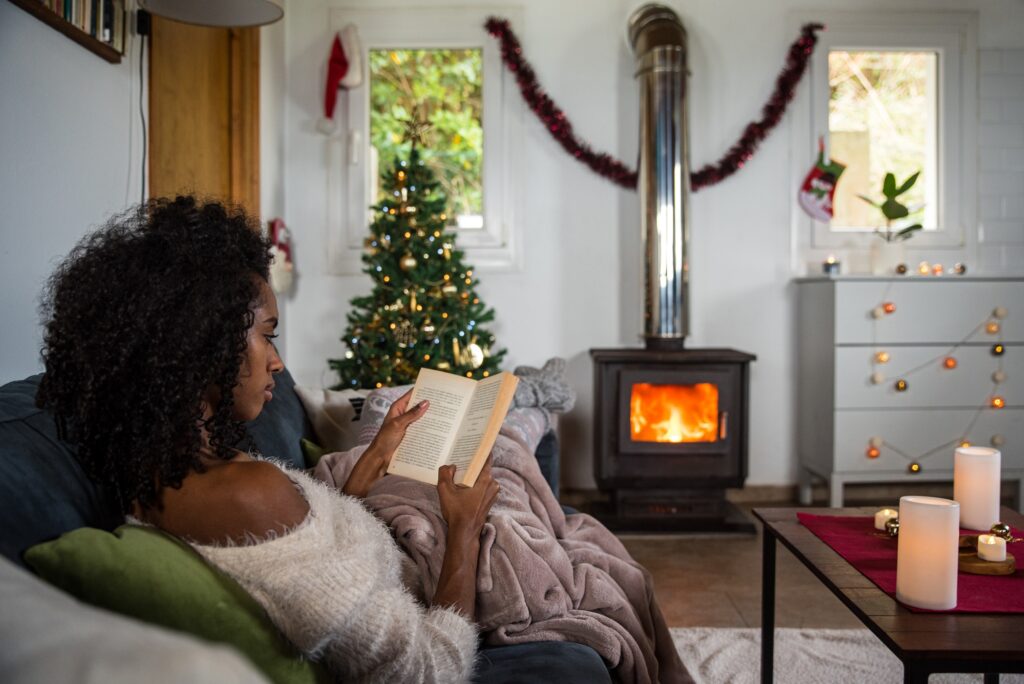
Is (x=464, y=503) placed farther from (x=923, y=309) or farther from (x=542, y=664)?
(x=923, y=309)

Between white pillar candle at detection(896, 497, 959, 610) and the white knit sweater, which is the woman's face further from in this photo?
white pillar candle at detection(896, 497, 959, 610)

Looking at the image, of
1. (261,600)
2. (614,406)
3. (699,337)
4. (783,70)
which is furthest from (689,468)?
(261,600)

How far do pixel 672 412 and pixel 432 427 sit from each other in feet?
7.43

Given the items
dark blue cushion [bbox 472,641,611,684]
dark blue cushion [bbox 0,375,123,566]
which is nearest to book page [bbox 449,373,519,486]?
dark blue cushion [bbox 472,641,611,684]

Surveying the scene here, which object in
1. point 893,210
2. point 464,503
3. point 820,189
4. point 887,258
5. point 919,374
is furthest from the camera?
point 820,189

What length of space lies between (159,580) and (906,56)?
4.44 metres

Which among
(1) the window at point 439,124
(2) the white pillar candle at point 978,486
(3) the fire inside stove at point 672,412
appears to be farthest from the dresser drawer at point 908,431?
(2) the white pillar candle at point 978,486

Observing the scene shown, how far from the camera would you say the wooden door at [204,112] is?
2723 millimetres

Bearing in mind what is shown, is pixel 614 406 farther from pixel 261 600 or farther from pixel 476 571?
pixel 261 600

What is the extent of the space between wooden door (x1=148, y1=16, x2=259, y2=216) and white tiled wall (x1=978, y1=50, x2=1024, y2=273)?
3.49 meters

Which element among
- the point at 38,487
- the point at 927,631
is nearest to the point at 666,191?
the point at 927,631

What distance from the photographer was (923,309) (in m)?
3.71

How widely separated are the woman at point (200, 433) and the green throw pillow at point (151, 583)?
0.30 feet

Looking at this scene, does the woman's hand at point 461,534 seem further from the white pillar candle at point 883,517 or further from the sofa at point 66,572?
the white pillar candle at point 883,517
